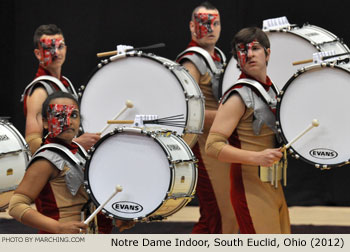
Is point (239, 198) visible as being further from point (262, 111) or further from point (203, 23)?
point (203, 23)

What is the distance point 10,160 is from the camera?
4.65m

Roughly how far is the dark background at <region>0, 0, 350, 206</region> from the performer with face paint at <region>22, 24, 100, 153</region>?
2056 mm

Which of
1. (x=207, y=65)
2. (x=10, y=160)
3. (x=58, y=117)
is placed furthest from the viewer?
(x=207, y=65)

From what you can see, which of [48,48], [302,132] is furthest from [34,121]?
[302,132]

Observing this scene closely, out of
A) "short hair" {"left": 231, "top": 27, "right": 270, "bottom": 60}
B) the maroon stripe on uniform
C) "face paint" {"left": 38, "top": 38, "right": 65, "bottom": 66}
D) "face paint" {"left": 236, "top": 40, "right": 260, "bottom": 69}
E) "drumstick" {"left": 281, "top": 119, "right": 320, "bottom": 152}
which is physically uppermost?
"short hair" {"left": 231, "top": 27, "right": 270, "bottom": 60}

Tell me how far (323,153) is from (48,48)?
7.23 feet

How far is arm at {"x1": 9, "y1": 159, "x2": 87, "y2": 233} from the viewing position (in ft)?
12.0

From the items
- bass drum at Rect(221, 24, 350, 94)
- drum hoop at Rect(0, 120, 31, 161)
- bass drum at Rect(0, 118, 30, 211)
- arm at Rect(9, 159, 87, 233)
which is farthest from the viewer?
bass drum at Rect(221, 24, 350, 94)

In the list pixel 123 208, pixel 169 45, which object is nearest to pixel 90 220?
pixel 123 208

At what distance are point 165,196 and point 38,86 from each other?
1594 millimetres

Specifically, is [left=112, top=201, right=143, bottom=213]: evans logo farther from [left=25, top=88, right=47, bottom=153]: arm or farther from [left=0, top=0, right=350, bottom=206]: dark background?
[left=0, top=0, right=350, bottom=206]: dark background

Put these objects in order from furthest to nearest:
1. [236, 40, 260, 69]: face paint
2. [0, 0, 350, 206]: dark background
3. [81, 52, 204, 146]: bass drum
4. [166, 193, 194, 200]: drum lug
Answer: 1. [0, 0, 350, 206]: dark background
2. [81, 52, 204, 146]: bass drum
3. [236, 40, 260, 69]: face paint
4. [166, 193, 194, 200]: drum lug

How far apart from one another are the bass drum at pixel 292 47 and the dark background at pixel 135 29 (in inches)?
84.5

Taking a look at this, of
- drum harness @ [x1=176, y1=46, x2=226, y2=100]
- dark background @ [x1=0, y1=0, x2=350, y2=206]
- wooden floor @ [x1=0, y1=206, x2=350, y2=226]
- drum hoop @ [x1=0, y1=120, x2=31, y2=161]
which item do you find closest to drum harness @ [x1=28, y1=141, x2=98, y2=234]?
drum hoop @ [x1=0, y1=120, x2=31, y2=161]
